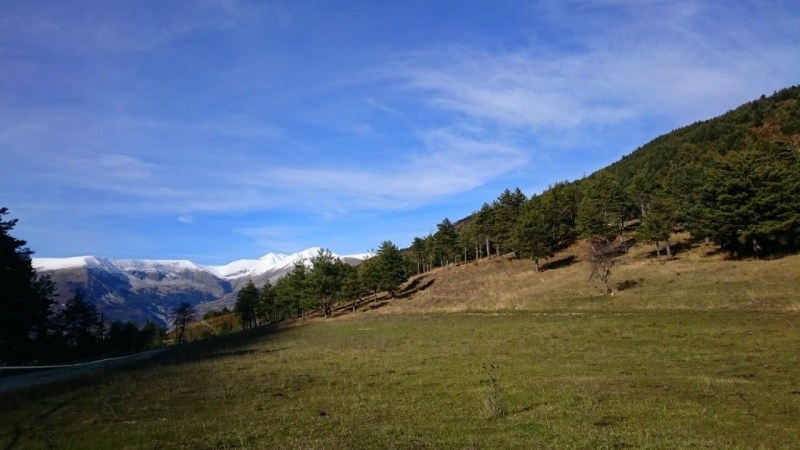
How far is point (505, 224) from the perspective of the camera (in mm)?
106500

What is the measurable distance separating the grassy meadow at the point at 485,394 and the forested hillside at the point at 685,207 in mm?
19708

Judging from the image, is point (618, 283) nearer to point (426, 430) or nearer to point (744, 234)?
point (744, 234)

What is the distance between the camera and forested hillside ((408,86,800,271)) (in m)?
56.6

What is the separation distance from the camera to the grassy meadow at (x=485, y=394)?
12.0 meters

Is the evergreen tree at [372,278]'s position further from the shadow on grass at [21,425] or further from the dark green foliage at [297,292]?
the shadow on grass at [21,425]

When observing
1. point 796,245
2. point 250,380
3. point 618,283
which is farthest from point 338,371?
point 796,245

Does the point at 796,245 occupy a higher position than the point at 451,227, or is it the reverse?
the point at 451,227

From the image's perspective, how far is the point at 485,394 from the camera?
16828mm

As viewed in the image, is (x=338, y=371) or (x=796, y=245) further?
A: (x=796, y=245)

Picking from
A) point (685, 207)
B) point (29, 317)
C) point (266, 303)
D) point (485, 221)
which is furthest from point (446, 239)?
point (29, 317)

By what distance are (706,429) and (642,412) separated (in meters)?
1.88

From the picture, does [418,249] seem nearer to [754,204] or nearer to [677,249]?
[677,249]

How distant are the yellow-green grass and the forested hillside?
31.2 meters

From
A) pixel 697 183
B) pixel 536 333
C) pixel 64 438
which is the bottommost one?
pixel 536 333
